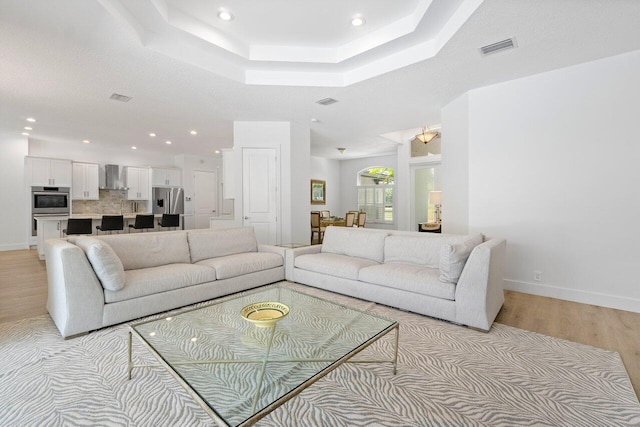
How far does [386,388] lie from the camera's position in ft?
5.80

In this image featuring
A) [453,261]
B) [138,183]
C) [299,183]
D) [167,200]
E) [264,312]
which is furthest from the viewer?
[167,200]

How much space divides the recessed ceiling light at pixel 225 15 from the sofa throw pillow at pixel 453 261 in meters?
3.09

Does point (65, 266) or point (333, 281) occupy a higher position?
point (65, 266)

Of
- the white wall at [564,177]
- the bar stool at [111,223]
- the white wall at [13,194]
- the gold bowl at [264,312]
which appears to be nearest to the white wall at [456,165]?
the white wall at [564,177]

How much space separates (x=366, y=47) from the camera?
334 cm

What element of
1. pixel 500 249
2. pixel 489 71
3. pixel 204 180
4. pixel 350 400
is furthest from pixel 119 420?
pixel 204 180

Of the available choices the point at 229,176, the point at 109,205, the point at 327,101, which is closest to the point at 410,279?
the point at 327,101

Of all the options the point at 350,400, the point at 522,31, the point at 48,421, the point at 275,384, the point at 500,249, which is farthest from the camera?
the point at 500,249

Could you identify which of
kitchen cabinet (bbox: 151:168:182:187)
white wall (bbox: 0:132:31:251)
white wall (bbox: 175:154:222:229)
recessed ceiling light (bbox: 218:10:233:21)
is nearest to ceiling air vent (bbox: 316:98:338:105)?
recessed ceiling light (bbox: 218:10:233:21)

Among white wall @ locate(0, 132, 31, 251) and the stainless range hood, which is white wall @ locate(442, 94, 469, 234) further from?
white wall @ locate(0, 132, 31, 251)

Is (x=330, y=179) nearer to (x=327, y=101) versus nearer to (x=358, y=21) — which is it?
(x=327, y=101)

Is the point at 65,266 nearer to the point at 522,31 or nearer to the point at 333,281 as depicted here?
the point at 333,281

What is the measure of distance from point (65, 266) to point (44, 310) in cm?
120

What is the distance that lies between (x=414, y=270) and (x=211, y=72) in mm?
3247
